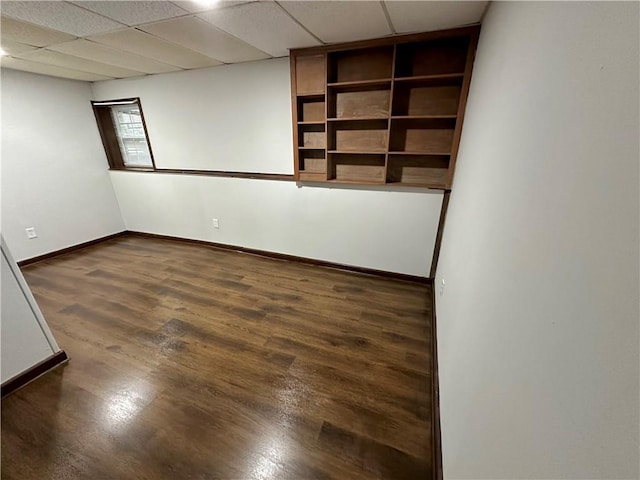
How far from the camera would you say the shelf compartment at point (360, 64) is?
2.21 meters

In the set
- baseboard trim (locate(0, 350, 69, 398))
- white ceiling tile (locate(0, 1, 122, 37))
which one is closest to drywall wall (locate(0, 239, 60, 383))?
baseboard trim (locate(0, 350, 69, 398))

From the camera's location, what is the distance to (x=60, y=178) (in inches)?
135

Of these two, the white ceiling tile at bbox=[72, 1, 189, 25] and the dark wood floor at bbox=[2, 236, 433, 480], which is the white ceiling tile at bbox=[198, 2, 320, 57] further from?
the dark wood floor at bbox=[2, 236, 433, 480]

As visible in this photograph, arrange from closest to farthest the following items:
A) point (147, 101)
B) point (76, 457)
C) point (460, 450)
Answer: point (460, 450)
point (76, 457)
point (147, 101)

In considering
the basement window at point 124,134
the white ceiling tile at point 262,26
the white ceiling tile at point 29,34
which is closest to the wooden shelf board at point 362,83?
the white ceiling tile at point 262,26

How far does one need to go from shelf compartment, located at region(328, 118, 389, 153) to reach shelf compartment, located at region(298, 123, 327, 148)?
0.47 ft

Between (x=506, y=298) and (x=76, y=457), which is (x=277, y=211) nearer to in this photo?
(x=76, y=457)

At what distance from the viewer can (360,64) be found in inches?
90.4

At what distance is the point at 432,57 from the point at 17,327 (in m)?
3.42

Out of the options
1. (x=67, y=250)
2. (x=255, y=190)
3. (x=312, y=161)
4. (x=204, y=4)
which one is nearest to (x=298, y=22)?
(x=204, y=4)

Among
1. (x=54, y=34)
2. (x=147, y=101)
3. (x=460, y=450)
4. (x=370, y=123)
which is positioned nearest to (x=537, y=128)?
(x=460, y=450)

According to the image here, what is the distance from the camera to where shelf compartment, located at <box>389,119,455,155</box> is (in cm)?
221

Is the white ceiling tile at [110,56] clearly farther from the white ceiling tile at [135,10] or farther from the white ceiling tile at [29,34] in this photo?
the white ceiling tile at [135,10]

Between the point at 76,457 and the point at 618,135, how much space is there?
2.19 metres
